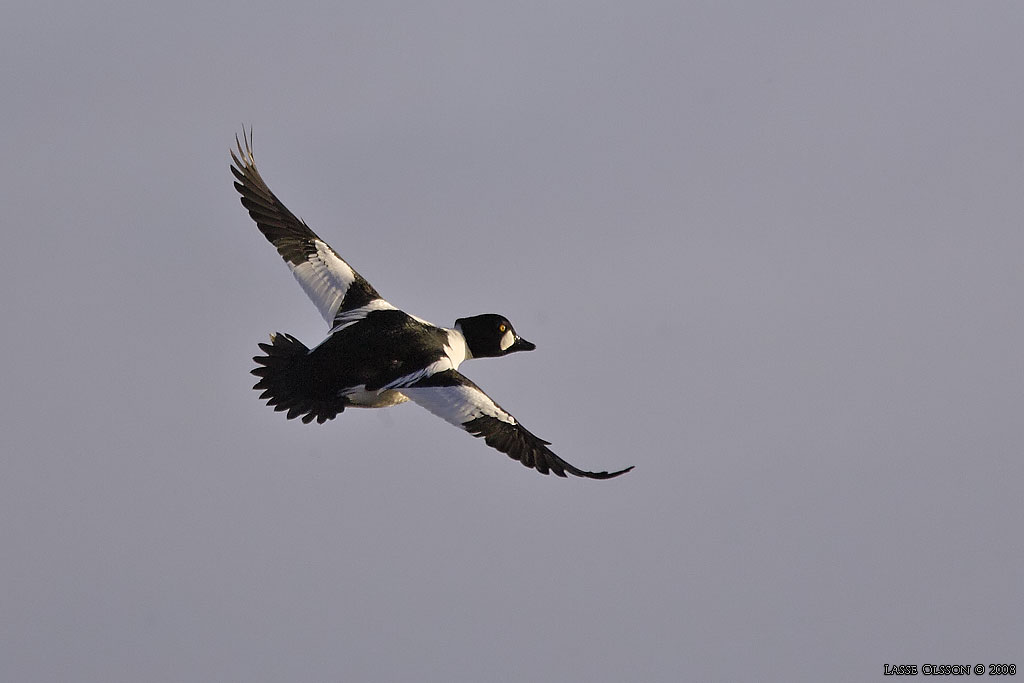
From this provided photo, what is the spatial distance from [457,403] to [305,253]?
3365mm

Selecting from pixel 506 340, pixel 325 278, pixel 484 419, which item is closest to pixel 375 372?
pixel 484 419

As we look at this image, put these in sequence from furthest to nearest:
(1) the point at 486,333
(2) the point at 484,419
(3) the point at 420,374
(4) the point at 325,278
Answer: (1) the point at 486,333, (4) the point at 325,278, (3) the point at 420,374, (2) the point at 484,419

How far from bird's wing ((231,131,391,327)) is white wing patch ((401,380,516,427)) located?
1.80m

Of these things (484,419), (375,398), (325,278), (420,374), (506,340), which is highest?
(325,278)

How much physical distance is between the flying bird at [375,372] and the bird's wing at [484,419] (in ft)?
0.03

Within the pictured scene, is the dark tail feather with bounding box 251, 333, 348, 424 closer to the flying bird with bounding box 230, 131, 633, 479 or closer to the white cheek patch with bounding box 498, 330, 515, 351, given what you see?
the flying bird with bounding box 230, 131, 633, 479

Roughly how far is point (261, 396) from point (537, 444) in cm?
299

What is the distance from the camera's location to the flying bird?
52.9 feet

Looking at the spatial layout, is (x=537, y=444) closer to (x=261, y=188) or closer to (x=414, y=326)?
(x=414, y=326)

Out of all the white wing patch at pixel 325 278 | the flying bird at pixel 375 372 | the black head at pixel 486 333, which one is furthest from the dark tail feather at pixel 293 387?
the black head at pixel 486 333

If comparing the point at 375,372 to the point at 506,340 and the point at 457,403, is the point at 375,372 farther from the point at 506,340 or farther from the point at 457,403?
the point at 506,340

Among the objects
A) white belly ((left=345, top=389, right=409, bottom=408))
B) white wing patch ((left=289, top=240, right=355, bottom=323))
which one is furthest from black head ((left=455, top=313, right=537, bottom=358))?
white belly ((left=345, top=389, right=409, bottom=408))

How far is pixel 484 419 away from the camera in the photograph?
52.9 ft

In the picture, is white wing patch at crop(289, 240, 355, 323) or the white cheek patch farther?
the white cheek patch
